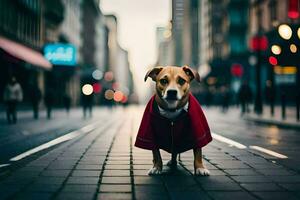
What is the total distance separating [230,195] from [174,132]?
127cm

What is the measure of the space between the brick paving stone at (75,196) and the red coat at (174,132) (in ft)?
4.04

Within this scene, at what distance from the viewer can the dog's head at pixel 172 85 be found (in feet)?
15.8

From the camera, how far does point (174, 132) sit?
5211 mm

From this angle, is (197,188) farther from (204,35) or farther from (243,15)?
(204,35)

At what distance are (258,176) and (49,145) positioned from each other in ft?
15.6

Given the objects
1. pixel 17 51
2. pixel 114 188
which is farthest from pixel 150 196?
pixel 17 51

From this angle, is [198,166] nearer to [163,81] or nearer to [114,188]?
[163,81]

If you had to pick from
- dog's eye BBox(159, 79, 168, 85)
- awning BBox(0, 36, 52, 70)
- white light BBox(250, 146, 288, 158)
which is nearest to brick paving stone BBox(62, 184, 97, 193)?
dog's eye BBox(159, 79, 168, 85)

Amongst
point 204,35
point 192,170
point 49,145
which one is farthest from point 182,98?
point 204,35

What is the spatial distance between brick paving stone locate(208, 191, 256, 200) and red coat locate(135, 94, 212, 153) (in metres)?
1.05

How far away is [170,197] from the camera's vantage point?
4.05 metres

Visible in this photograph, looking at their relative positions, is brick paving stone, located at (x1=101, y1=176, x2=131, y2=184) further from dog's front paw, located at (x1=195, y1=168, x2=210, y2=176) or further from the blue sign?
the blue sign

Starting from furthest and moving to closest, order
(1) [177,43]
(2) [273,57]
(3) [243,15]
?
(1) [177,43], (3) [243,15], (2) [273,57]

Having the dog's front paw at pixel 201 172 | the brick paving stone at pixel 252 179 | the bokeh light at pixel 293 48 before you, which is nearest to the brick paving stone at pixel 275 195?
the brick paving stone at pixel 252 179
